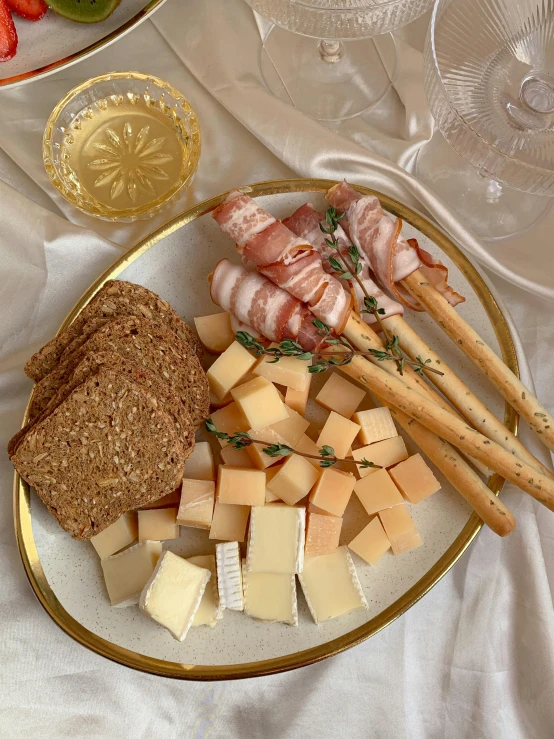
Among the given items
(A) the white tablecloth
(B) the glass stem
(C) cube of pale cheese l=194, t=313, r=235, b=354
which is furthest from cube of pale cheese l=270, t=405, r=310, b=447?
(B) the glass stem

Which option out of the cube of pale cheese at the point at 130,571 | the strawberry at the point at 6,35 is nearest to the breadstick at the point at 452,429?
the cube of pale cheese at the point at 130,571

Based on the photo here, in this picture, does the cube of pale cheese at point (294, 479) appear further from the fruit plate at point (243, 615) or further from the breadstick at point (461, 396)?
the breadstick at point (461, 396)

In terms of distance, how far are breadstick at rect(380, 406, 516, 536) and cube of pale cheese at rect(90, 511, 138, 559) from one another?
612mm

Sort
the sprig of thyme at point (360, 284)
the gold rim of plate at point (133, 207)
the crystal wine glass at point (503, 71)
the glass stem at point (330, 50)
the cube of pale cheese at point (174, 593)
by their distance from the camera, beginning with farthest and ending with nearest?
1. the glass stem at point (330, 50)
2. the gold rim of plate at point (133, 207)
3. the crystal wine glass at point (503, 71)
4. the sprig of thyme at point (360, 284)
5. the cube of pale cheese at point (174, 593)

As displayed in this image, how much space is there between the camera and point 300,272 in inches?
58.4

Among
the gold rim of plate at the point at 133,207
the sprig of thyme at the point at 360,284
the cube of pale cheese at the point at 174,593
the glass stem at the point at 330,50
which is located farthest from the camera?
the glass stem at the point at 330,50

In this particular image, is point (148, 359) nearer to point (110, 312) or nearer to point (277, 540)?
point (110, 312)

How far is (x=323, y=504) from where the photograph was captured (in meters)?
1.44

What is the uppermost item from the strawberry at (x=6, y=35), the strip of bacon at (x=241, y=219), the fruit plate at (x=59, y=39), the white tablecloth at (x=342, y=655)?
the strawberry at (x=6, y=35)

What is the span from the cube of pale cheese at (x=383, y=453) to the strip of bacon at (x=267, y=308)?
0.78ft

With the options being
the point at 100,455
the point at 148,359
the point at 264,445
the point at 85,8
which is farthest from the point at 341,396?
the point at 85,8

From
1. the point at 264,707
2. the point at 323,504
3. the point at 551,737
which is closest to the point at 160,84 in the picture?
the point at 323,504

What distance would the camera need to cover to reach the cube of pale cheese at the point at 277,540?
4.61ft

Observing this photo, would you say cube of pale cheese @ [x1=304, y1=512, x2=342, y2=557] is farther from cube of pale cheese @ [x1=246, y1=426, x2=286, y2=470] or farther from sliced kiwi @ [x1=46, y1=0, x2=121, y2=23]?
sliced kiwi @ [x1=46, y1=0, x2=121, y2=23]
